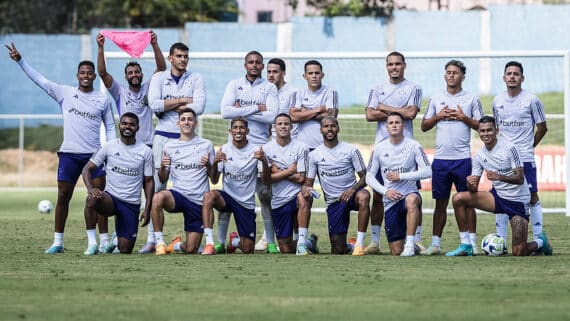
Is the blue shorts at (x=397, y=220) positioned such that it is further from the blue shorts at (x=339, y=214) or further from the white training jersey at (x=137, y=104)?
the white training jersey at (x=137, y=104)

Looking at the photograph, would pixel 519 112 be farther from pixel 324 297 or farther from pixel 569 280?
pixel 324 297

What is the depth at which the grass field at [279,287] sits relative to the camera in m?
8.02

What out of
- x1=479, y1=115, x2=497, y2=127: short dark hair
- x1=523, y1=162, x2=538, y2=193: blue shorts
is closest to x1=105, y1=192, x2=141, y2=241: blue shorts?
x1=479, y1=115, x2=497, y2=127: short dark hair

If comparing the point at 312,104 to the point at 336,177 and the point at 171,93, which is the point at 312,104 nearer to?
the point at 336,177

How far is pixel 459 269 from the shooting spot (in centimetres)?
1089

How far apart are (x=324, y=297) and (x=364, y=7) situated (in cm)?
3082

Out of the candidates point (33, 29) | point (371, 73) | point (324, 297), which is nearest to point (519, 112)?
point (324, 297)

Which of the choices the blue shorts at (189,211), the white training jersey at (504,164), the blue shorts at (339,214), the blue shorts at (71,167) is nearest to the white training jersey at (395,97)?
the blue shorts at (339,214)

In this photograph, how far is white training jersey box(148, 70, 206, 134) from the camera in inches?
524

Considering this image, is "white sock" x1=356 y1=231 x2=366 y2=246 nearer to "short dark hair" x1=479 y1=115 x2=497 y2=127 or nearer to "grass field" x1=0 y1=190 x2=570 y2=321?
"grass field" x1=0 y1=190 x2=570 y2=321

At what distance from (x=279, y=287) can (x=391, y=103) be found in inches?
179

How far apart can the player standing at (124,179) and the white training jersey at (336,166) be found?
179 cm

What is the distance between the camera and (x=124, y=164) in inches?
515

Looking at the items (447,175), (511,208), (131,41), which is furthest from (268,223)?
(131,41)
